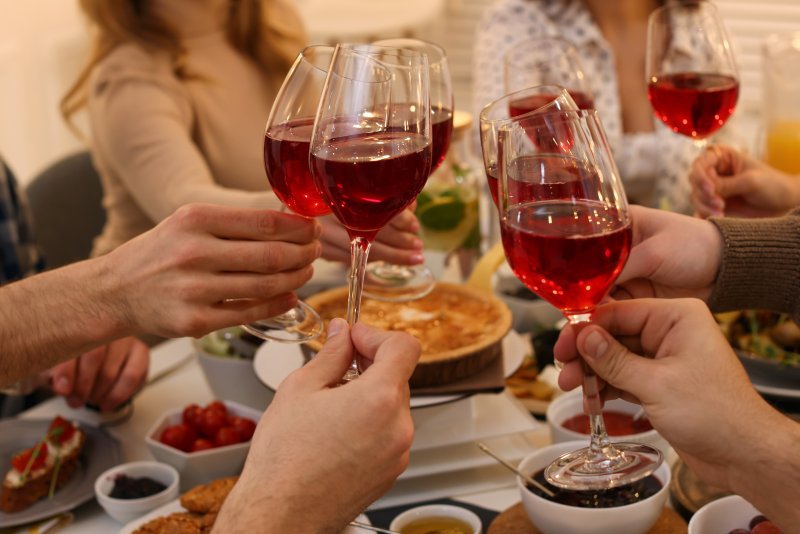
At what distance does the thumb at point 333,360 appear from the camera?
2.92ft

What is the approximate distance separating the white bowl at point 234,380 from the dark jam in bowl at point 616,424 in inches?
17.8

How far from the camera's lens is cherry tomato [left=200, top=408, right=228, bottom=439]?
1.34 meters

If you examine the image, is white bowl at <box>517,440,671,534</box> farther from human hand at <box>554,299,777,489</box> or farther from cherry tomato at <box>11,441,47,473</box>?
cherry tomato at <box>11,441,47,473</box>

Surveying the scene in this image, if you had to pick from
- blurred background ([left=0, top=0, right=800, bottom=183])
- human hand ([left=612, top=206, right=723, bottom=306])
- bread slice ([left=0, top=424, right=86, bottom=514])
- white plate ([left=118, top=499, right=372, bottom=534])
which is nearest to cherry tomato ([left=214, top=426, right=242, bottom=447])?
white plate ([left=118, top=499, right=372, bottom=534])

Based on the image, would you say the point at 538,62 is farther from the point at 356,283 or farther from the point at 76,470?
the point at 76,470

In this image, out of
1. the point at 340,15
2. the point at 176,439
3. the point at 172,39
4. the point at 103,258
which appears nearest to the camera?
the point at 103,258

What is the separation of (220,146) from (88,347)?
3.50 ft

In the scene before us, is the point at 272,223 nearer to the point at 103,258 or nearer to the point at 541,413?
the point at 103,258

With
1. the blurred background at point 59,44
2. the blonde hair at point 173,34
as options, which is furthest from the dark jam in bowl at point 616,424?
the blurred background at point 59,44

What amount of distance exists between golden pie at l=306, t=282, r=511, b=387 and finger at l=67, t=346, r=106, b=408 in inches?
13.7

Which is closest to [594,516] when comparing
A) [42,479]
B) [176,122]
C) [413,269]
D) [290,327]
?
[290,327]

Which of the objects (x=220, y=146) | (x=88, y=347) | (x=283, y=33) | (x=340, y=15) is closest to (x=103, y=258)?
(x=88, y=347)

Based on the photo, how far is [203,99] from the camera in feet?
7.17

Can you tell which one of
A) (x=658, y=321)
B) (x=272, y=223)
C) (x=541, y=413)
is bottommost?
(x=541, y=413)
